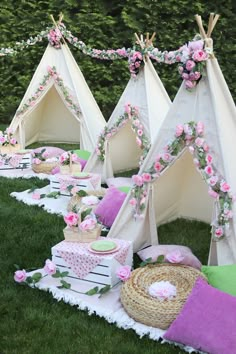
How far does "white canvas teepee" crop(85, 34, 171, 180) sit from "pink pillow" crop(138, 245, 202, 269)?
194 centimetres

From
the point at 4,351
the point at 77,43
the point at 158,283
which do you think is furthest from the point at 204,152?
the point at 77,43

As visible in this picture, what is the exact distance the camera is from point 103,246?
3350 mm

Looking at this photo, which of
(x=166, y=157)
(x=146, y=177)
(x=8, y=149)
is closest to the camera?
(x=166, y=157)

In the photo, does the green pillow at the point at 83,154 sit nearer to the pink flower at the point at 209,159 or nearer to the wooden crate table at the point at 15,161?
the wooden crate table at the point at 15,161

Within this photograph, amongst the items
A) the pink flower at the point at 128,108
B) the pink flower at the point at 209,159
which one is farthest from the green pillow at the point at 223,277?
the pink flower at the point at 128,108

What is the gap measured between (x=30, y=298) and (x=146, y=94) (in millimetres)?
3050

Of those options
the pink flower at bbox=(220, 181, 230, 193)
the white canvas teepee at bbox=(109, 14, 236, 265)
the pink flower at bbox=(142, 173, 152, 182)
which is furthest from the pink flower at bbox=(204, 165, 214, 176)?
the pink flower at bbox=(142, 173, 152, 182)

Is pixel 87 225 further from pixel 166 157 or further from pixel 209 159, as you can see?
pixel 209 159

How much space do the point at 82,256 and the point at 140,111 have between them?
262 centimetres

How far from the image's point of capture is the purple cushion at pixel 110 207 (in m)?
4.36

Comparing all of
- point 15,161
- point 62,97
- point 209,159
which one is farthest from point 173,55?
point 62,97

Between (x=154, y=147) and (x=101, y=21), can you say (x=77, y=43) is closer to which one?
(x=101, y=21)

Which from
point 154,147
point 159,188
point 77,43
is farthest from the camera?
point 77,43

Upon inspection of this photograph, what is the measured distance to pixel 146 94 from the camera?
5516mm
